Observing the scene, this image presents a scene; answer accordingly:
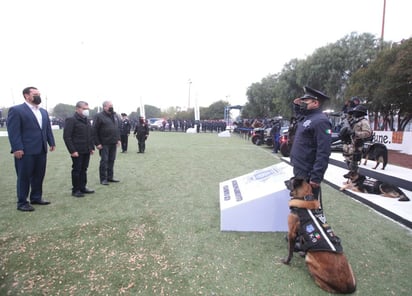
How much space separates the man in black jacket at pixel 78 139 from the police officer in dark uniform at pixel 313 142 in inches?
158

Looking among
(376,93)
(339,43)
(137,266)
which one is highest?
(339,43)

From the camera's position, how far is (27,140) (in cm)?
448

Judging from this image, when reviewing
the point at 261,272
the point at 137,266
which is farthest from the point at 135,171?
the point at 261,272

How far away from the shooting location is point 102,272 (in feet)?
9.30

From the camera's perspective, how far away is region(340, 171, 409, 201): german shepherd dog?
5394 mm

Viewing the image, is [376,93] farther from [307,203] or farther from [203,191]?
[307,203]

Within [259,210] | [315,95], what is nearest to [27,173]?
[259,210]

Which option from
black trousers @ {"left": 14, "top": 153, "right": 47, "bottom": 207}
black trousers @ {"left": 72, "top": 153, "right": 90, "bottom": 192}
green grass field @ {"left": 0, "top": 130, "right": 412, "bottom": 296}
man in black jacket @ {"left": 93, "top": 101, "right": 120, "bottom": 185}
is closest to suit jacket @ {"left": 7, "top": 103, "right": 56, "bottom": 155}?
black trousers @ {"left": 14, "top": 153, "right": 47, "bottom": 207}

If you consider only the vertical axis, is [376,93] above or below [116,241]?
above

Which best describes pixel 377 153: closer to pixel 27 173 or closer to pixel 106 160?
pixel 106 160

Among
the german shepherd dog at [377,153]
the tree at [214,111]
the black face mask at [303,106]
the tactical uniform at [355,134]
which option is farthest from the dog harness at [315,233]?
the tree at [214,111]

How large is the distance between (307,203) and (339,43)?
2276cm

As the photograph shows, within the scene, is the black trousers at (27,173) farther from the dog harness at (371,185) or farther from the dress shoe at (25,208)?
the dog harness at (371,185)

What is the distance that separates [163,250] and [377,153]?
744 centimetres
